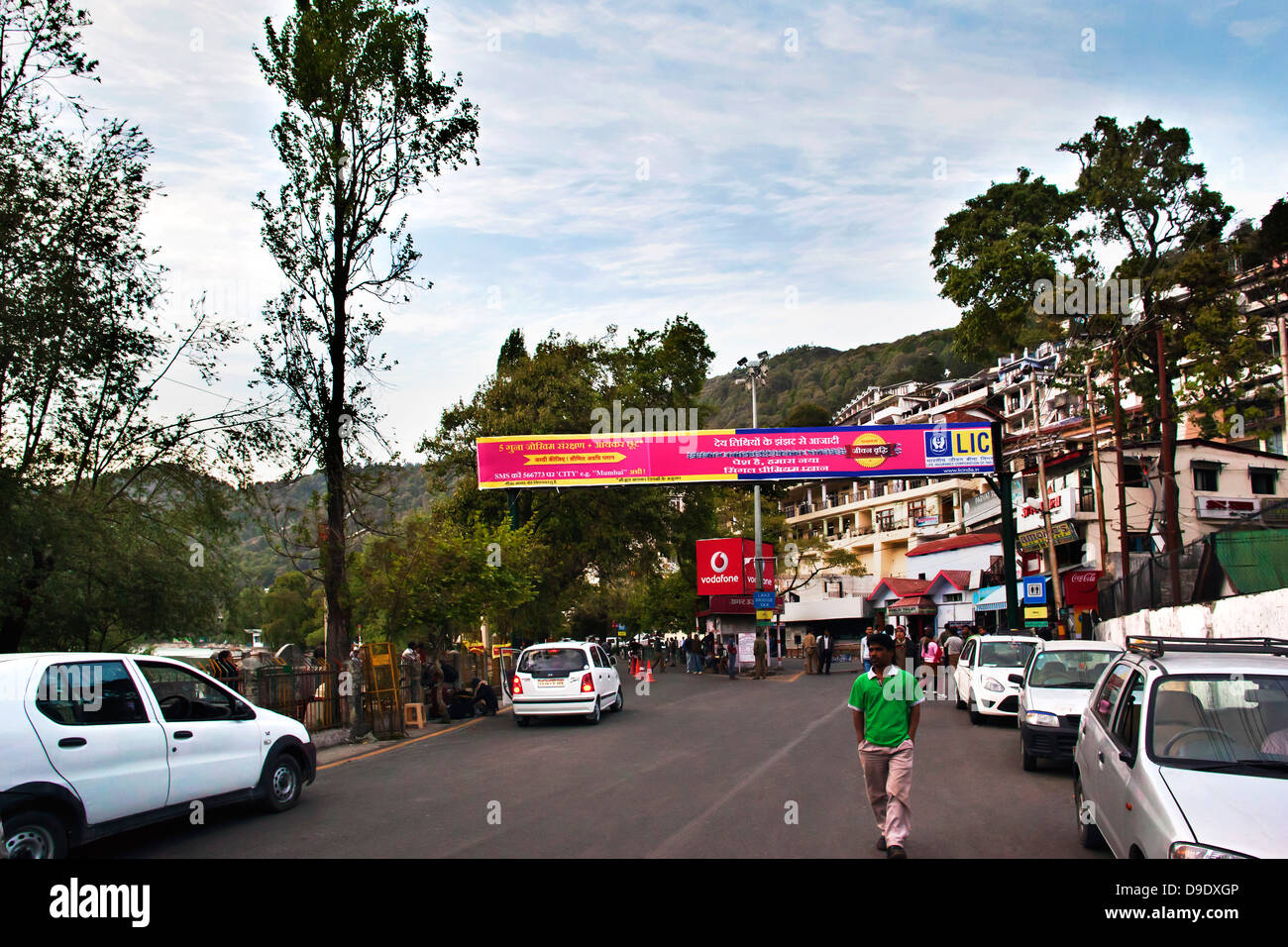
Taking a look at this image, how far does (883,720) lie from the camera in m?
7.71

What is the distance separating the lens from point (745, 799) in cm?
995

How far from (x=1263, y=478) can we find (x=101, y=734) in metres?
50.3

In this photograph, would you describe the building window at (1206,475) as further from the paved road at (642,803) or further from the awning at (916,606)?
the paved road at (642,803)

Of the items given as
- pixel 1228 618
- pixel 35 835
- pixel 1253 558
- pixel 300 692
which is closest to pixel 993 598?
pixel 1228 618

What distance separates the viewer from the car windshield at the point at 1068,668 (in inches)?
519

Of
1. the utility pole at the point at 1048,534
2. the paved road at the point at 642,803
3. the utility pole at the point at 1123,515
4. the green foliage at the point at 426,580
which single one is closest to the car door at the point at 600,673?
the paved road at the point at 642,803

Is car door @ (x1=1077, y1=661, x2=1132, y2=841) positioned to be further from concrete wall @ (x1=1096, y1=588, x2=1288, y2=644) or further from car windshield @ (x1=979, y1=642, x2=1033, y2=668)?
car windshield @ (x1=979, y1=642, x2=1033, y2=668)

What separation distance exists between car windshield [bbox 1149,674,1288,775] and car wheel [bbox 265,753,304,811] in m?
7.84

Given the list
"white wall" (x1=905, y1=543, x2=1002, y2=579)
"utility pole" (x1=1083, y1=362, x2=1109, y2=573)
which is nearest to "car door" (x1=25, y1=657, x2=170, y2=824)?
"utility pole" (x1=1083, y1=362, x2=1109, y2=573)

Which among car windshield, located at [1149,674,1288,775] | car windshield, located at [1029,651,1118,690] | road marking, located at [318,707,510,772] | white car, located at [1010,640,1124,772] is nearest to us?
car windshield, located at [1149,674,1288,775]

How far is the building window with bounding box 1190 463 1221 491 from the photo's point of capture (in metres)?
43.3
